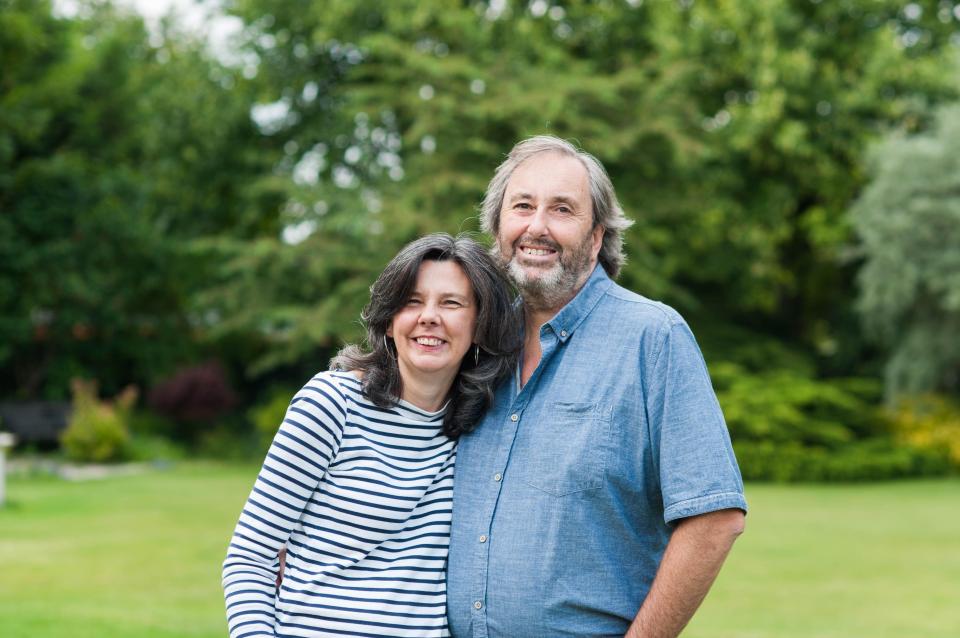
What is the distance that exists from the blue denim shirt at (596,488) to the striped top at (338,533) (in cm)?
9

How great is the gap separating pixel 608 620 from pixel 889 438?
16480 millimetres

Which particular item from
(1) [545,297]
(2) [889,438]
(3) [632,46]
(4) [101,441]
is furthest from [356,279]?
(1) [545,297]

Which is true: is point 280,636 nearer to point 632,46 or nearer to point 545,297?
point 545,297

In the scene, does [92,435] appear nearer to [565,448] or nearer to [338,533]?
[338,533]

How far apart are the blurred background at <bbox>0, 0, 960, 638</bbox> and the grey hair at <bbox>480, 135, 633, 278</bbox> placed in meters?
10.00

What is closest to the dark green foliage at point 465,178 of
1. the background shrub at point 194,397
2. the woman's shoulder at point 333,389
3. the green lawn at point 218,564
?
the background shrub at point 194,397

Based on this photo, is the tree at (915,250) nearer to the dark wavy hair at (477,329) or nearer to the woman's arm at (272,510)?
the dark wavy hair at (477,329)

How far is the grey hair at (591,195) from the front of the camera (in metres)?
2.71

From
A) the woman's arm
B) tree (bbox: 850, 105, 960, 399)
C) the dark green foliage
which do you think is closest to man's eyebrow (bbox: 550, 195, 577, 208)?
the woman's arm

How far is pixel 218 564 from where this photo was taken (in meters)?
8.81

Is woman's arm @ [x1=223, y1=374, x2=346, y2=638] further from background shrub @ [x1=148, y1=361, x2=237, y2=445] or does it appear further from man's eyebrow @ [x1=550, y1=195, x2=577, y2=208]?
background shrub @ [x1=148, y1=361, x2=237, y2=445]

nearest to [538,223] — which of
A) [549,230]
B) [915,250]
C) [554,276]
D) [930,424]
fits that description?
[549,230]

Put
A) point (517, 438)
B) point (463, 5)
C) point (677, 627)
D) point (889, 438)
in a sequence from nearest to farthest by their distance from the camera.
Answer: point (677, 627), point (517, 438), point (889, 438), point (463, 5)

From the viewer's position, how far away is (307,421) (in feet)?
7.94
